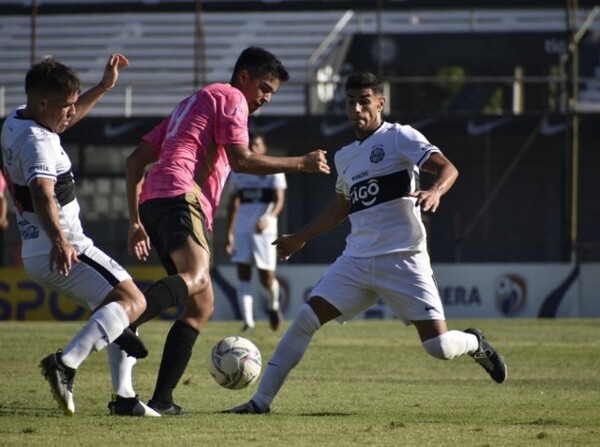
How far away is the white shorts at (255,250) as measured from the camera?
60.8 ft

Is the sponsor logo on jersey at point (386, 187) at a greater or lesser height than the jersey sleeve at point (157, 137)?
lesser

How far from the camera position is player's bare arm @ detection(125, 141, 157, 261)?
861cm

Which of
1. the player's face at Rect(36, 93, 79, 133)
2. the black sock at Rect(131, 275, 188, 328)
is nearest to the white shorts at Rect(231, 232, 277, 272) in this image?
the black sock at Rect(131, 275, 188, 328)

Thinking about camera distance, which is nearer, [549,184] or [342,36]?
[549,184]

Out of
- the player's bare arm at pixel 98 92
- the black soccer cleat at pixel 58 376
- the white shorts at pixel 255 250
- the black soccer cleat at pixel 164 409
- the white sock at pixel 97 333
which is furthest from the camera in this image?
the white shorts at pixel 255 250

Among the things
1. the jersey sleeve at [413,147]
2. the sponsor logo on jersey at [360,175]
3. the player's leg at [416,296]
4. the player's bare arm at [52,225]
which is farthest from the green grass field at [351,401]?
the jersey sleeve at [413,147]

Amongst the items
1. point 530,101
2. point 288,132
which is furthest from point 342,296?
point 530,101

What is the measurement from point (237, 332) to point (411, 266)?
899 centimetres

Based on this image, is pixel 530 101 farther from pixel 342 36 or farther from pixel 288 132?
pixel 288 132

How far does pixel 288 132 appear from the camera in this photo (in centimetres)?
2716

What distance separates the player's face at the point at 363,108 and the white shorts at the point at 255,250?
32.3ft

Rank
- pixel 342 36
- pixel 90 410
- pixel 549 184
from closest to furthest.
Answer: pixel 90 410 < pixel 549 184 < pixel 342 36

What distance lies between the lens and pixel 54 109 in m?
7.86

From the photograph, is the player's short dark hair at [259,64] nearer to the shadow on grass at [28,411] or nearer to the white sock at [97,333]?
the white sock at [97,333]
